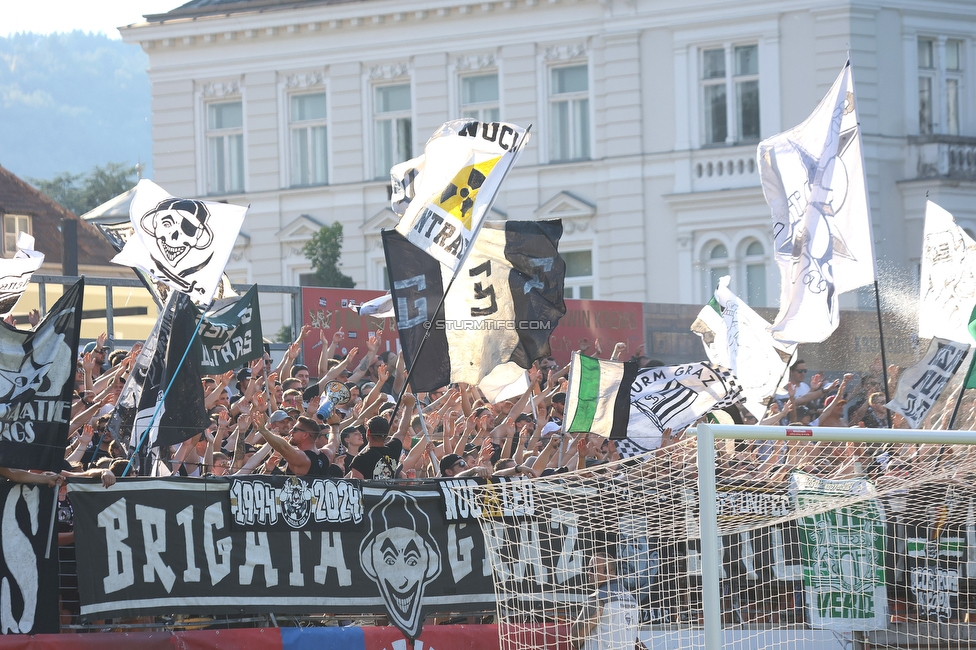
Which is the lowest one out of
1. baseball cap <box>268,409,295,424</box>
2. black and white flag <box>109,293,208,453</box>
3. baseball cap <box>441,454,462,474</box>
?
baseball cap <box>441,454,462,474</box>

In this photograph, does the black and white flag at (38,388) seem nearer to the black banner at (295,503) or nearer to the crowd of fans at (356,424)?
the crowd of fans at (356,424)

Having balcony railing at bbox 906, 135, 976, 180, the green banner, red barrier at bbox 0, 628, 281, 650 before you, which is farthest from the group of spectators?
balcony railing at bbox 906, 135, 976, 180

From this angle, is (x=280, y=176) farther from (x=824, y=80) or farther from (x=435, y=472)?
(x=435, y=472)

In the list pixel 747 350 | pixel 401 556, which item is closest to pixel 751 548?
pixel 401 556

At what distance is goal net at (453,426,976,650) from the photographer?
9.59 m

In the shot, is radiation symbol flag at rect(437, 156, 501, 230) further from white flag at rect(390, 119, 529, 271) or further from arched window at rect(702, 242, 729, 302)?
arched window at rect(702, 242, 729, 302)

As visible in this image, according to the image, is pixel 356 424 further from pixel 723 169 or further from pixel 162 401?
pixel 723 169

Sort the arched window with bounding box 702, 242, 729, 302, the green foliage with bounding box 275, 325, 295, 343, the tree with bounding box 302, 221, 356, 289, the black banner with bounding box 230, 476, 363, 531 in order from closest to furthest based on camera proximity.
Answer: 1. the black banner with bounding box 230, 476, 363, 531
2. the green foliage with bounding box 275, 325, 295, 343
3. the arched window with bounding box 702, 242, 729, 302
4. the tree with bounding box 302, 221, 356, 289

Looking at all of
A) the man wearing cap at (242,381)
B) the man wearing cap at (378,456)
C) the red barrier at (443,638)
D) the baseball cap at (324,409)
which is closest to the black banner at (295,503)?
the man wearing cap at (378,456)

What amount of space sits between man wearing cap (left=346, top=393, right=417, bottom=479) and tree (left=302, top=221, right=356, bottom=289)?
2284cm

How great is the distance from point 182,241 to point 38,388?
2722 mm

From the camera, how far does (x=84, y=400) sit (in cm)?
1217

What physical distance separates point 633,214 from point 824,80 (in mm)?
5250

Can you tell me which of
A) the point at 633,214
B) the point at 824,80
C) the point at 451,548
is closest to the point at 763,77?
the point at 824,80
